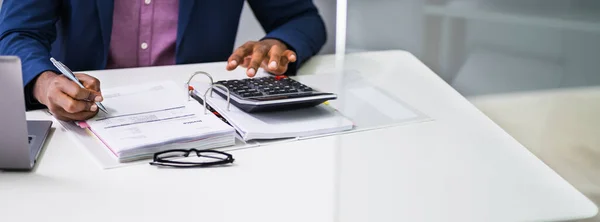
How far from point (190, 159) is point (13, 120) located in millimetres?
245

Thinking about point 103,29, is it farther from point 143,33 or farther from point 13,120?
point 13,120

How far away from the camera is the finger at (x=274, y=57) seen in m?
1.48

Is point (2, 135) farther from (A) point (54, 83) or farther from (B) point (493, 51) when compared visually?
(B) point (493, 51)

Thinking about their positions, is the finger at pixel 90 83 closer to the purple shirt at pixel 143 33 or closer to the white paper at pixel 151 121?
the white paper at pixel 151 121

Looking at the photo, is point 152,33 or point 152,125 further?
point 152,33

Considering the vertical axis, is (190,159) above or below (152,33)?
below

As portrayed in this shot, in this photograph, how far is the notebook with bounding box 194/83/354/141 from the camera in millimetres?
1103

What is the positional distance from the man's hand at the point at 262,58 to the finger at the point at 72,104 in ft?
1.31

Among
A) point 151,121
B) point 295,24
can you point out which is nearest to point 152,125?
point 151,121

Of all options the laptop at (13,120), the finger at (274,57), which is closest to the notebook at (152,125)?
the laptop at (13,120)

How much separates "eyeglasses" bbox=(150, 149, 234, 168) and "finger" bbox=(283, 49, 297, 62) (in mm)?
512

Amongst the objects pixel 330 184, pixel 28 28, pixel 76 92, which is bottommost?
pixel 330 184

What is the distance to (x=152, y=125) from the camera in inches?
43.6

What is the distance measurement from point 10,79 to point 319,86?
0.64 m
